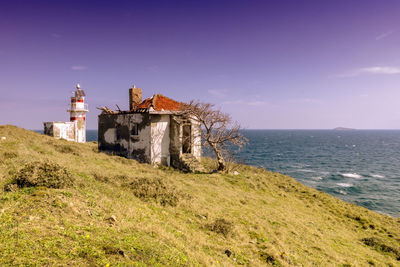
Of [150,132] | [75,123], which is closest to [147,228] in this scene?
[150,132]

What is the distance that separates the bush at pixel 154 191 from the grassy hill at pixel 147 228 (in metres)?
0.05

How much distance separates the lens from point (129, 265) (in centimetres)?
476

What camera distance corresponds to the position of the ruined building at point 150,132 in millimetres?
20734

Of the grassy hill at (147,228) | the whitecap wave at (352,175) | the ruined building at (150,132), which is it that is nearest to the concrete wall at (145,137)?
the ruined building at (150,132)

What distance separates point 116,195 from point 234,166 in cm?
1752

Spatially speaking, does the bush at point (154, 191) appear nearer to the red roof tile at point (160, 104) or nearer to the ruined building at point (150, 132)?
the ruined building at point (150, 132)

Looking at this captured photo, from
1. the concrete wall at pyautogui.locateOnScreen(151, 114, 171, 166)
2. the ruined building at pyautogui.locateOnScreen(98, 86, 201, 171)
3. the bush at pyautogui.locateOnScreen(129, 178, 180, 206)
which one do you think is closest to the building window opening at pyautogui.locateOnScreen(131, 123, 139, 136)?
the ruined building at pyautogui.locateOnScreen(98, 86, 201, 171)

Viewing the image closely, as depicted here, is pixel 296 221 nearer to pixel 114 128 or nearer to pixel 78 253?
pixel 78 253

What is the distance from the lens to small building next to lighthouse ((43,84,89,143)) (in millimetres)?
31928

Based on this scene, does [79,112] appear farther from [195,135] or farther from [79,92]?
[195,135]

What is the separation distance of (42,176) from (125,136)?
1380cm

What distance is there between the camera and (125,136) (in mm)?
21797

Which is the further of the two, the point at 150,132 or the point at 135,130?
the point at 135,130

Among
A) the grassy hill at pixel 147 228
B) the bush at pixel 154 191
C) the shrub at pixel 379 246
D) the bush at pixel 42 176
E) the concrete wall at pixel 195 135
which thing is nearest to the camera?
the grassy hill at pixel 147 228
